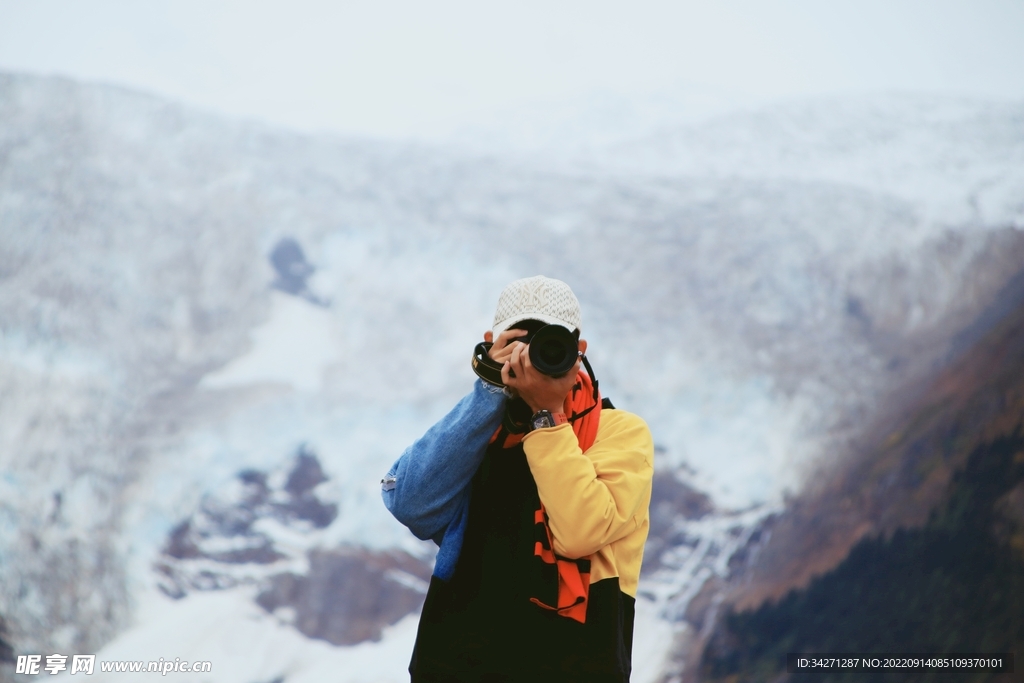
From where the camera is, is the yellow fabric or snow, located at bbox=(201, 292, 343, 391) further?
snow, located at bbox=(201, 292, 343, 391)

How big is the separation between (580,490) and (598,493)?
27 mm

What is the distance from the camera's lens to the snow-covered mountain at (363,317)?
4.17 metres

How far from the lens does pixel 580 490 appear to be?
94 cm

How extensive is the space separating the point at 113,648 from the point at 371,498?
1401 millimetres

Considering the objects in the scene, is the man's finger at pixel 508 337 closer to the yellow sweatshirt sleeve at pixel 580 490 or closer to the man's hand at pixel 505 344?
the man's hand at pixel 505 344

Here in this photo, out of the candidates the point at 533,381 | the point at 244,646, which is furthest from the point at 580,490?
the point at 244,646

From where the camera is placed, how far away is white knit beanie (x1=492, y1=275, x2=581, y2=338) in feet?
3.37

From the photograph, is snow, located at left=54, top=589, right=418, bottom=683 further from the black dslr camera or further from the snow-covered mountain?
the black dslr camera

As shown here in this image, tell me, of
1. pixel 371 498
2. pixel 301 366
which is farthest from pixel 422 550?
pixel 301 366

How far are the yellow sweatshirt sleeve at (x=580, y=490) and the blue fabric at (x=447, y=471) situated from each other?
0.06 m

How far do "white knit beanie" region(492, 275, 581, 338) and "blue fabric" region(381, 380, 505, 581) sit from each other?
0.10 m

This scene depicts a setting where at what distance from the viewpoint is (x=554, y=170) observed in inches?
210

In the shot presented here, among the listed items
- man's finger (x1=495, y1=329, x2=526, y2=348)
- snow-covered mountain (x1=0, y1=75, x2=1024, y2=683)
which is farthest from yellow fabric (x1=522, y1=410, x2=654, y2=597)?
snow-covered mountain (x1=0, y1=75, x2=1024, y2=683)

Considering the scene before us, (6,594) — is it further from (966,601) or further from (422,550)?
(966,601)
